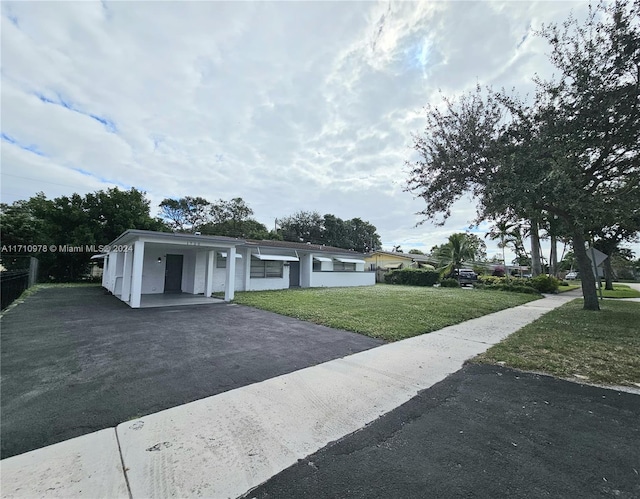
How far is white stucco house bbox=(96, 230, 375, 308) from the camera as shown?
10734mm

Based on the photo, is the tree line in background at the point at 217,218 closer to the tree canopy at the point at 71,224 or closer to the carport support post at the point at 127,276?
the tree canopy at the point at 71,224

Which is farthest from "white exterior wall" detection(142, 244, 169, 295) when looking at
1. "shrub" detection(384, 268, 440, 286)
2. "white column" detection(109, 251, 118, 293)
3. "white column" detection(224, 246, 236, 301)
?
"shrub" detection(384, 268, 440, 286)

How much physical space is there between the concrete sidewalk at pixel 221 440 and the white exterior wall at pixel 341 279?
16477mm

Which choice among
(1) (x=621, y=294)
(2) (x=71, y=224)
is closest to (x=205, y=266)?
(2) (x=71, y=224)

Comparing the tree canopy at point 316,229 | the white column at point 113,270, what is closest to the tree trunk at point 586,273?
the white column at point 113,270

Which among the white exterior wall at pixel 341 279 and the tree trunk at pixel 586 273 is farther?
the white exterior wall at pixel 341 279

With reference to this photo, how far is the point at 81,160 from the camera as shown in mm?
16531

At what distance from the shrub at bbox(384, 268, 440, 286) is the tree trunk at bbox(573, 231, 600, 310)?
13342 millimetres

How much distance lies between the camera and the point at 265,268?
701 inches

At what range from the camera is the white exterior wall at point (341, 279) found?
69.0 feet

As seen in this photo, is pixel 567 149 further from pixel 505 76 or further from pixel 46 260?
pixel 46 260

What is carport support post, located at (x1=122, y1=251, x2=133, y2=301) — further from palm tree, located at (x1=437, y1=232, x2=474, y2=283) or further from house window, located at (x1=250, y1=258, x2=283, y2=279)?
palm tree, located at (x1=437, y1=232, x2=474, y2=283)

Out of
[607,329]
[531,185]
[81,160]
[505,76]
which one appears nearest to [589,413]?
[531,185]

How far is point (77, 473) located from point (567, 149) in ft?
34.4
